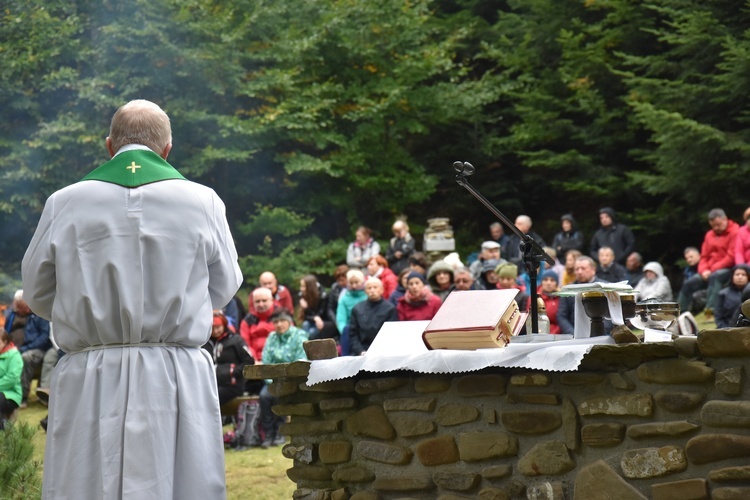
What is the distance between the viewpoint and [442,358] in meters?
4.14

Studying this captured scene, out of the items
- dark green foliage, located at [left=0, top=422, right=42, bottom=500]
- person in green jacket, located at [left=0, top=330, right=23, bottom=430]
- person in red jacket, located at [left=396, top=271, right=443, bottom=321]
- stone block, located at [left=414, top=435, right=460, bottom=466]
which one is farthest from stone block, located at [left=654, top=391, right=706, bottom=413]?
person in green jacket, located at [left=0, top=330, right=23, bottom=430]

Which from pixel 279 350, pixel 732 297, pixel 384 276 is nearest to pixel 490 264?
pixel 384 276

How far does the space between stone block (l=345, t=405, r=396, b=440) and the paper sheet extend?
23cm

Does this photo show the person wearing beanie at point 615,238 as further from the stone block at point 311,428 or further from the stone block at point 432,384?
the stone block at point 432,384

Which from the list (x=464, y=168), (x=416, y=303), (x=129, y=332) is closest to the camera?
(x=129, y=332)

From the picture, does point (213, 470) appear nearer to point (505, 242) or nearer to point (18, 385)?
point (18, 385)

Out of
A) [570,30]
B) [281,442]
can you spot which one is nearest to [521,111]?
[570,30]

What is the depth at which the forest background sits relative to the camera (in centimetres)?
→ 1762

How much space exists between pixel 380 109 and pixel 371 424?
1585cm

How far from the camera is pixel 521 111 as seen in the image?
20734 mm

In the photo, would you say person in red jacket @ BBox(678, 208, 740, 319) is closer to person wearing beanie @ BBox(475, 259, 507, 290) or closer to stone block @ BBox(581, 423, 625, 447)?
person wearing beanie @ BBox(475, 259, 507, 290)

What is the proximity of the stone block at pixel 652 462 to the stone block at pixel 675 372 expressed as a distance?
23cm

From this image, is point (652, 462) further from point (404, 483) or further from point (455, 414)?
point (404, 483)

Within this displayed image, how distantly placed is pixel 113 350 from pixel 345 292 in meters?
8.00
